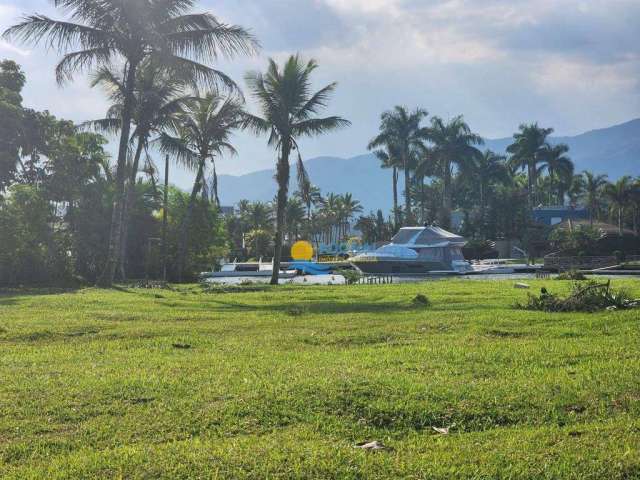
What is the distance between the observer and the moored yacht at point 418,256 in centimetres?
4366

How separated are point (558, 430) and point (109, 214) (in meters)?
29.7

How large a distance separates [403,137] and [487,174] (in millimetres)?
18264

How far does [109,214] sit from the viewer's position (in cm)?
3234

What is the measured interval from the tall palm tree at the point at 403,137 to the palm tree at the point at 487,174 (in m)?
12.8

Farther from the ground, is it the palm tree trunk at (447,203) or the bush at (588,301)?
the palm tree trunk at (447,203)

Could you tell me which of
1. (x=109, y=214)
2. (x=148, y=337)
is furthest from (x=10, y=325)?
(x=109, y=214)

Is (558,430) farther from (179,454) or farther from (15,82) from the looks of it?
(15,82)

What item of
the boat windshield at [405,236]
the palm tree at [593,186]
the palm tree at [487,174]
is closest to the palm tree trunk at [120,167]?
the boat windshield at [405,236]

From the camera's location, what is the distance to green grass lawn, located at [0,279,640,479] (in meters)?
4.48

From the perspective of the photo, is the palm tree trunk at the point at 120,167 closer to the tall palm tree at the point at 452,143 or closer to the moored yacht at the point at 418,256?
the moored yacht at the point at 418,256

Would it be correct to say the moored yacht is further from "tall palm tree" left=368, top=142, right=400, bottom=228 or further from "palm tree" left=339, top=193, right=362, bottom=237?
"palm tree" left=339, top=193, right=362, bottom=237

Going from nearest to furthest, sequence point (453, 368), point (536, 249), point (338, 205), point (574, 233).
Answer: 1. point (453, 368)
2. point (574, 233)
3. point (536, 249)
4. point (338, 205)

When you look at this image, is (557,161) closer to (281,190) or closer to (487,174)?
(487,174)

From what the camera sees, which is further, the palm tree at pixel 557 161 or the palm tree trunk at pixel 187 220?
the palm tree at pixel 557 161
